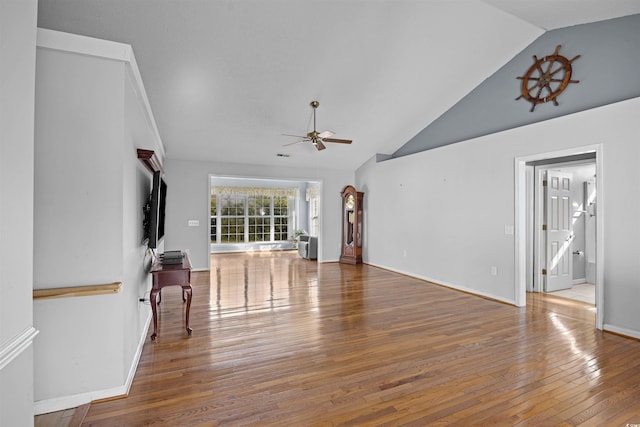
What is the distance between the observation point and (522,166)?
14.7 feet

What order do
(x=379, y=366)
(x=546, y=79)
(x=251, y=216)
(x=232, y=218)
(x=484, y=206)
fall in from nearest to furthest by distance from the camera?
(x=379, y=366)
(x=546, y=79)
(x=484, y=206)
(x=232, y=218)
(x=251, y=216)

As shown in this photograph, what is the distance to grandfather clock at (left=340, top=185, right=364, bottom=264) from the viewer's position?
7.90 meters

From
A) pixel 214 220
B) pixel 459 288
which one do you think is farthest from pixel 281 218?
pixel 459 288

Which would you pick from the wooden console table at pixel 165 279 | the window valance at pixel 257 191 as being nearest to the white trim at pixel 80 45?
the wooden console table at pixel 165 279

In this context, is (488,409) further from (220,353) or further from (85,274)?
(85,274)

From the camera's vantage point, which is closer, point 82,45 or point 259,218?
point 82,45

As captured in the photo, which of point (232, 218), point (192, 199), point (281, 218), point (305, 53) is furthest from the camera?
point (281, 218)

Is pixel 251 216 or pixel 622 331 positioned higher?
pixel 251 216

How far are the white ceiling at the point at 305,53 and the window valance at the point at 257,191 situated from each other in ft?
14.2

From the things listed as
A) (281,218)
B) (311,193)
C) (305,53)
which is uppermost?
(305,53)

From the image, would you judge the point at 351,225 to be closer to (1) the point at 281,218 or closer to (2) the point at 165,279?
(1) the point at 281,218

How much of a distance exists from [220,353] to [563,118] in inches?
185

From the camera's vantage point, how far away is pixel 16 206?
4.40ft

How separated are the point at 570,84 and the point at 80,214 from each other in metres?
5.48
